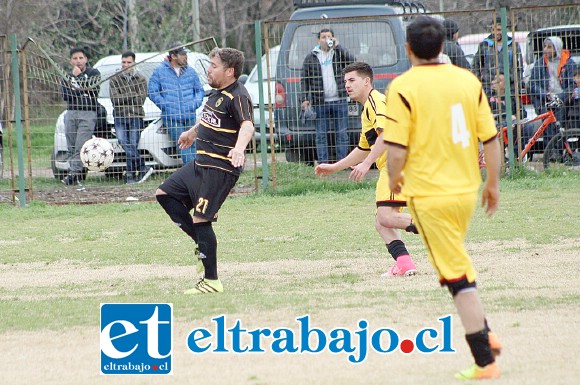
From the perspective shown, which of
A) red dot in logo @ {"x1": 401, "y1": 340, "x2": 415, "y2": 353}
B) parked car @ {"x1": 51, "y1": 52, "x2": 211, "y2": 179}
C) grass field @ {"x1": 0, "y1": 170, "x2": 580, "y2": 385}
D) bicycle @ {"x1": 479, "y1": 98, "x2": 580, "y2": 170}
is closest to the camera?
grass field @ {"x1": 0, "y1": 170, "x2": 580, "y2": 385}

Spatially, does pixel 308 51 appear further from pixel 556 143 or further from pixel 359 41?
pixel 556 143

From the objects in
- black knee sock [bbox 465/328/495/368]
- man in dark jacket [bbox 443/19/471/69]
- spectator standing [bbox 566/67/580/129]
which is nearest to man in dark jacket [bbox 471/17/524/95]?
man in dark jacket [bbox 443/19/471/69]

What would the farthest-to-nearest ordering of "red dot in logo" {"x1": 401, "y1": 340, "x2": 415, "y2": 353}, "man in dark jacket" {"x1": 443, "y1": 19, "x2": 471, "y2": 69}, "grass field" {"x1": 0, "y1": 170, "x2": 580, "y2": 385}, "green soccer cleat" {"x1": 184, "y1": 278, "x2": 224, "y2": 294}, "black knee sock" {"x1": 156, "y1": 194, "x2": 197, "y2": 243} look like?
"man in dark jacket" {"x1": 443, "y1": 19, "x2": 471, "y2": 69} < "black knee sock" {"x1": 156, "y1": 194, "x2": 197, "y2": 243} < "green soccer cleat" {"x1": 184, "y1": 278, "x2": 224, "y2": 294} < "red dot in logo" {"x1": 401, "y1": 340, "x2": 415, "y2": 353} < "grass field" {"x1": 0, "y1": 170, "x2": 580, "y2": 385}

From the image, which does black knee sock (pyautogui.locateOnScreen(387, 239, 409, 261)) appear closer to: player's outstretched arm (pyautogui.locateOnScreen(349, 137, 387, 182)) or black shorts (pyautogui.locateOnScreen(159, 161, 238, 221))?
player's outstretched arm (pyautogui.locateOnScreen(349, 137, 387, 182))

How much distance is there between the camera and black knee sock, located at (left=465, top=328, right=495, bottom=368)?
558 centimetres

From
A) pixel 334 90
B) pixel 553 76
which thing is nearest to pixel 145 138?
pixel 334 90

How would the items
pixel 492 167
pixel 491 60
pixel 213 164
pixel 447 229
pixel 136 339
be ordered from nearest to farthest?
pixel 447 229
pixel 492 167
pixel 136 339
pixel 213 164
pixel 491 60

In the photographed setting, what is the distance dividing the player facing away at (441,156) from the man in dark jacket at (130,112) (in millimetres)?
10977

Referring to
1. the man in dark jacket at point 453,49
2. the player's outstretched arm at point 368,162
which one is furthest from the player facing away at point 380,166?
the man in dark jacket at point 453,49

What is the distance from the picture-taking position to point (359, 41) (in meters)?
16.2

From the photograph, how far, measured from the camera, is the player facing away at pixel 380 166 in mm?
9047

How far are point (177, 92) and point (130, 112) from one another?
34.6 inches

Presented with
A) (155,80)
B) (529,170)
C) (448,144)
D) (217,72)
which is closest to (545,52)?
(529,170)

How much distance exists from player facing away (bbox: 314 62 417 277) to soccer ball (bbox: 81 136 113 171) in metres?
7.36
